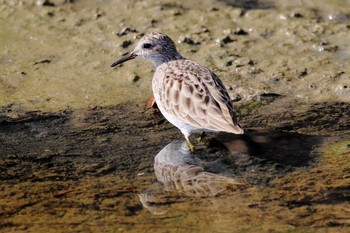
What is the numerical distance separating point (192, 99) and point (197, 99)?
2.5 inches

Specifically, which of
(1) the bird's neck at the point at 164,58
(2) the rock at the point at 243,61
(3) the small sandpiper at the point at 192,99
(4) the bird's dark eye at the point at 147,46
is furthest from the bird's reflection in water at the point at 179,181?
(2) the rock at the point at 243,61

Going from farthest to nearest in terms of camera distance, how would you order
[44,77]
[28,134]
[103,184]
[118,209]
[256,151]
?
[44,77] → [28,134] → [256,151] → [103,184] → [118,209]

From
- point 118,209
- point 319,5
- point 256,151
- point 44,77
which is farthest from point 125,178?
point 319,5

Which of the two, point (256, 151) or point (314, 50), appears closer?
point (256, 151)

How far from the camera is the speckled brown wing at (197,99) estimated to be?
7.58m

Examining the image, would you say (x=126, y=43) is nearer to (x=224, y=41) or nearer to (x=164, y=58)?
(x=224, y=41)

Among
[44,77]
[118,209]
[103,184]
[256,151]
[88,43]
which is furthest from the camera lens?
[88,43]

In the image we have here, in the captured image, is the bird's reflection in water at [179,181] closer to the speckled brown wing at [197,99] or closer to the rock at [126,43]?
the speckled brown wing at [197,99]

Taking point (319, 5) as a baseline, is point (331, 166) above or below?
below

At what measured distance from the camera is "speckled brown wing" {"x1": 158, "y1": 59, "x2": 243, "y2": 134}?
7582 mm

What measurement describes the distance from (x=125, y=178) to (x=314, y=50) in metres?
4.00

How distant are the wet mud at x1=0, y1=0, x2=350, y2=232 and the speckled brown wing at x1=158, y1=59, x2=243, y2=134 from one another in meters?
0.31

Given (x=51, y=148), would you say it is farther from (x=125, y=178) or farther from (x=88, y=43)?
(x=88, y=43)

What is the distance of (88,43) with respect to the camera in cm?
1050
